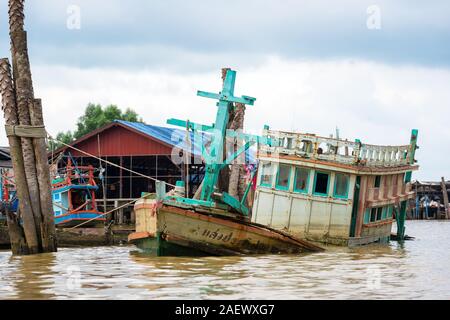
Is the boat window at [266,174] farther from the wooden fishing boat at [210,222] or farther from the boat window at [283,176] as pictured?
the wooden fishing boat at [210,222]

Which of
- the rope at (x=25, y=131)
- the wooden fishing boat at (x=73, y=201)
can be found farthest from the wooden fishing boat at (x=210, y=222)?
the wooden fishing boat at (x=73, y=201)

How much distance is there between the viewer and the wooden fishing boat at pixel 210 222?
69.7ft

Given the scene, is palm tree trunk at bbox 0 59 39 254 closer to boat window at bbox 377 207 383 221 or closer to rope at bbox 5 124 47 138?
rope at bbox 5 124 47 138

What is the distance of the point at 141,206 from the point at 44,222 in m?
2.61

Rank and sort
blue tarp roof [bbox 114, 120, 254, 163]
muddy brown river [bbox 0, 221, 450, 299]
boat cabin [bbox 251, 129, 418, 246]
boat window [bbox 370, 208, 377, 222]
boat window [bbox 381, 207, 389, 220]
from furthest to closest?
blue tarp roof [bbox 114, 120, 254, 163], boat window [bbox 381, 207, 389, 220], boat window [bbox 370, 208, 377, 222], boat cabin [bbox 251, 129, 418, 246], muddy brown river [bbox 0, 221, 450, 299]

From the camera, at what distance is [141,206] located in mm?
23453

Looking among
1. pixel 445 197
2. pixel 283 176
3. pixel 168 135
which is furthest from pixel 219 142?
pixel 445 197

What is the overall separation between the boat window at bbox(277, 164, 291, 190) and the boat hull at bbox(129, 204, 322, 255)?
255 centimetres

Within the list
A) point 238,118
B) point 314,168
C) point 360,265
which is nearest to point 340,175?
point 314,168

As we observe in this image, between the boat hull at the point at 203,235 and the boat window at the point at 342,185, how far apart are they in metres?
2.96

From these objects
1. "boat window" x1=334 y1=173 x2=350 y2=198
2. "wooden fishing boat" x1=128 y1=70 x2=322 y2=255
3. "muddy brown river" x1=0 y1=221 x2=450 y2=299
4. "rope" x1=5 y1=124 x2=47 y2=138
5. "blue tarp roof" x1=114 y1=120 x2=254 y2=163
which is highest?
"blue tarp roof" x1=114 y1=120 x2=254 y2=163

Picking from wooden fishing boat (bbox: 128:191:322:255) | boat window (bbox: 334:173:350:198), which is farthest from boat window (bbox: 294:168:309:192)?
wooden fishing boat (bbox: 128:191:322:255)

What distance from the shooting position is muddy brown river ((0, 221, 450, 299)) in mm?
14703

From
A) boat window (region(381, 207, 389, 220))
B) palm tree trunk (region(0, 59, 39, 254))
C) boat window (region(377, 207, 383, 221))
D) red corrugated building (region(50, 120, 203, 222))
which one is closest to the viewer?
palm tree trunk (region(0, 59, 39, 254))
